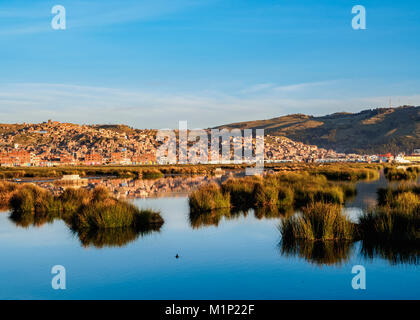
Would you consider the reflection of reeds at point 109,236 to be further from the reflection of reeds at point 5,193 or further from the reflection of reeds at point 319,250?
Result: the reflection of reeds at point 5,193

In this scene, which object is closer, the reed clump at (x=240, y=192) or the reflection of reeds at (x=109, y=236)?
the reflection of reeds at (x=109, y=236)

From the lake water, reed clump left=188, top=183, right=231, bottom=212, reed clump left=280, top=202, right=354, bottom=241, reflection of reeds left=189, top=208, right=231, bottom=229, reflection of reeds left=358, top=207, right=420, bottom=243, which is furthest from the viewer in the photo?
reed clump left=188, top=183, right=231, bottom=212

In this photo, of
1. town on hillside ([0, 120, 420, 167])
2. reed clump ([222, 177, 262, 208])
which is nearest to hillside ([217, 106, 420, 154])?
town on hillside ([0, 120, 420, 167])

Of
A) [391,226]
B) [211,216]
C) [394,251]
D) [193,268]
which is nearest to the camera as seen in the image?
[193,268]

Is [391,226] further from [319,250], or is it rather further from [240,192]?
[240,192]

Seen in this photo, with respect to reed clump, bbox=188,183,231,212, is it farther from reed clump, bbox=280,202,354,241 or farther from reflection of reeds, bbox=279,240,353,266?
reflection of reeds, bbox=279,240,353,266

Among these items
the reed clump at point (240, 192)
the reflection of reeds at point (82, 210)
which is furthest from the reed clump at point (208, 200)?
the reflection of reeds at point (82, 210)

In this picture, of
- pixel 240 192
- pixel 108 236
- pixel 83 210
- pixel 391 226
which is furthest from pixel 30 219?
pixel 391 226
